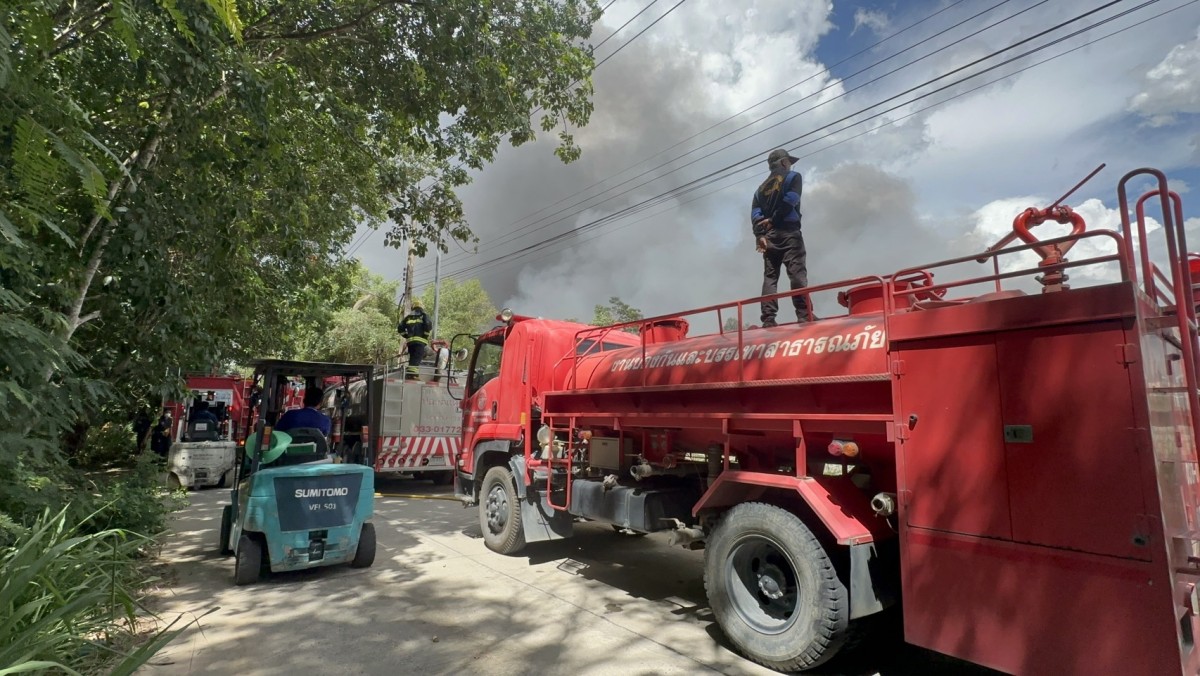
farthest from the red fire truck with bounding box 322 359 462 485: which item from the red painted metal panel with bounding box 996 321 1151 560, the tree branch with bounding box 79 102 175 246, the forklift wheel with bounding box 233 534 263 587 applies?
the red painted metal panel with bounding box 996 321 1151 560

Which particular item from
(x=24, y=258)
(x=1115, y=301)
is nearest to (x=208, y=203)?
(x=24, y=258)

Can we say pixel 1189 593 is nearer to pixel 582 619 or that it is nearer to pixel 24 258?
pixel 582 619

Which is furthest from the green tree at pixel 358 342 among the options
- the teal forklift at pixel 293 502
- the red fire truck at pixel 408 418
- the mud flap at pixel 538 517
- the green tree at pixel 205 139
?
the mud flap at pixel 538 517

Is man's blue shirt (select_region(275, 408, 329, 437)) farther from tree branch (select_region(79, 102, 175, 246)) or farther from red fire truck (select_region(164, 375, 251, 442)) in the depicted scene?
red fire truck (select_region(164, 375, 251, 442))

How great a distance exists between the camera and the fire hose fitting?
3.60m

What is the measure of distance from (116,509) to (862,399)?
7.22 m

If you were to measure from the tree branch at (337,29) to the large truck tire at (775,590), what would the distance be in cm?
589

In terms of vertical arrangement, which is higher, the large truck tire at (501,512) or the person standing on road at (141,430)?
the person standing on road at (141,430)

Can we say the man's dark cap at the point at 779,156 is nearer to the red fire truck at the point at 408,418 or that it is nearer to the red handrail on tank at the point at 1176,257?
the red handrail on tank at the point at 1176,257

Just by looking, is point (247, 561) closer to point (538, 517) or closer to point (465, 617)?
point (465, 617)

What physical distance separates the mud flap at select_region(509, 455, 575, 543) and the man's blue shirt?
2160 millimetres

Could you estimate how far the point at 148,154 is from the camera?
18.9 feet

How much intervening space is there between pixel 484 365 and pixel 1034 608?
6.55 metres

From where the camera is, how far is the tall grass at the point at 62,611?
265cm
